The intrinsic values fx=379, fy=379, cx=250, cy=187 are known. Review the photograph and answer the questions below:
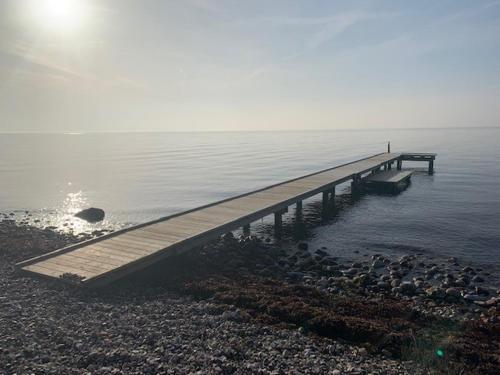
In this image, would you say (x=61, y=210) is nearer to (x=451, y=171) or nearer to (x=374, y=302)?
(x=374, y=302)

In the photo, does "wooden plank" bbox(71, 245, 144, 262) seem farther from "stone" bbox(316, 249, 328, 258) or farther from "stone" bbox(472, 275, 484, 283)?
"stone" bbox(472, 275, 484, 283)

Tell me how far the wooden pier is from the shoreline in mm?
503

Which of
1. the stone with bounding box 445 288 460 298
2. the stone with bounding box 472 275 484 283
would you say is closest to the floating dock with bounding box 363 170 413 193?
the stone with bounding box 472 275 484 283

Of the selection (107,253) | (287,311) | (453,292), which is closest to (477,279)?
(453,292)

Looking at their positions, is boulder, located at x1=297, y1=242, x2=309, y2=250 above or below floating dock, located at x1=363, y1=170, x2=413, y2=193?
below

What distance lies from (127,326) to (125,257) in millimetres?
3112

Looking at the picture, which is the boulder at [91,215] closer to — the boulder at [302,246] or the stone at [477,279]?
the boulder at [302,246]

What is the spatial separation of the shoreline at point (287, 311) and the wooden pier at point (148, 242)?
50 cm

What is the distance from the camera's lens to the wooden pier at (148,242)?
10.3 metres

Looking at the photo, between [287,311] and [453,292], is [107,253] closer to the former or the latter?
[287,311]

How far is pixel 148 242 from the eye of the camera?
40.4 feet

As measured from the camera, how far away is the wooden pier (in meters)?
10.3

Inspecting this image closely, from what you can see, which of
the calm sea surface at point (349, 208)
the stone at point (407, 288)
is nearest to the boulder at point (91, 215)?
the calm sea surface at point (349, 208)

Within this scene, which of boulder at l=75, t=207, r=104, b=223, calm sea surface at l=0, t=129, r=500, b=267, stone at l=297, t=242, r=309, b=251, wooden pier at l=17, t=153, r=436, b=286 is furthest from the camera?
boulder at l=75, t=207, r=104, b=223
